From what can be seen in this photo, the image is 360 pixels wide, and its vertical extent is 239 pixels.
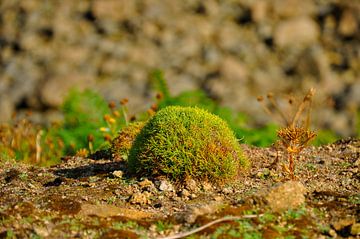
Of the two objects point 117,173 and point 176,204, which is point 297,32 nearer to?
point 117,173

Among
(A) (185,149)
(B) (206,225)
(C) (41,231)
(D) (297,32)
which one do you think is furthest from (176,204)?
(D) (297,32)

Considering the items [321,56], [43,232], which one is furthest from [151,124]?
[321,56]

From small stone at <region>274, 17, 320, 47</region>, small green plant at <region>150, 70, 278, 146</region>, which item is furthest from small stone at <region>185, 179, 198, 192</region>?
small stone at <region>274, 17, 320, 47</region>

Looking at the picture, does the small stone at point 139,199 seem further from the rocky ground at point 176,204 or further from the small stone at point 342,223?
the small stone at point 342,223

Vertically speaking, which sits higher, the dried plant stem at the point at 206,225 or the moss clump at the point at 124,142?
the moss clump at the point at 124,142

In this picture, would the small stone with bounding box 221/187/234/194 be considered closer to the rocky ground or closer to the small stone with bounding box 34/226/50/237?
the rocky ground

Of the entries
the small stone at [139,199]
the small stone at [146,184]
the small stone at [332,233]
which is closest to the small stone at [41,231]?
the small stone at [139,199]
